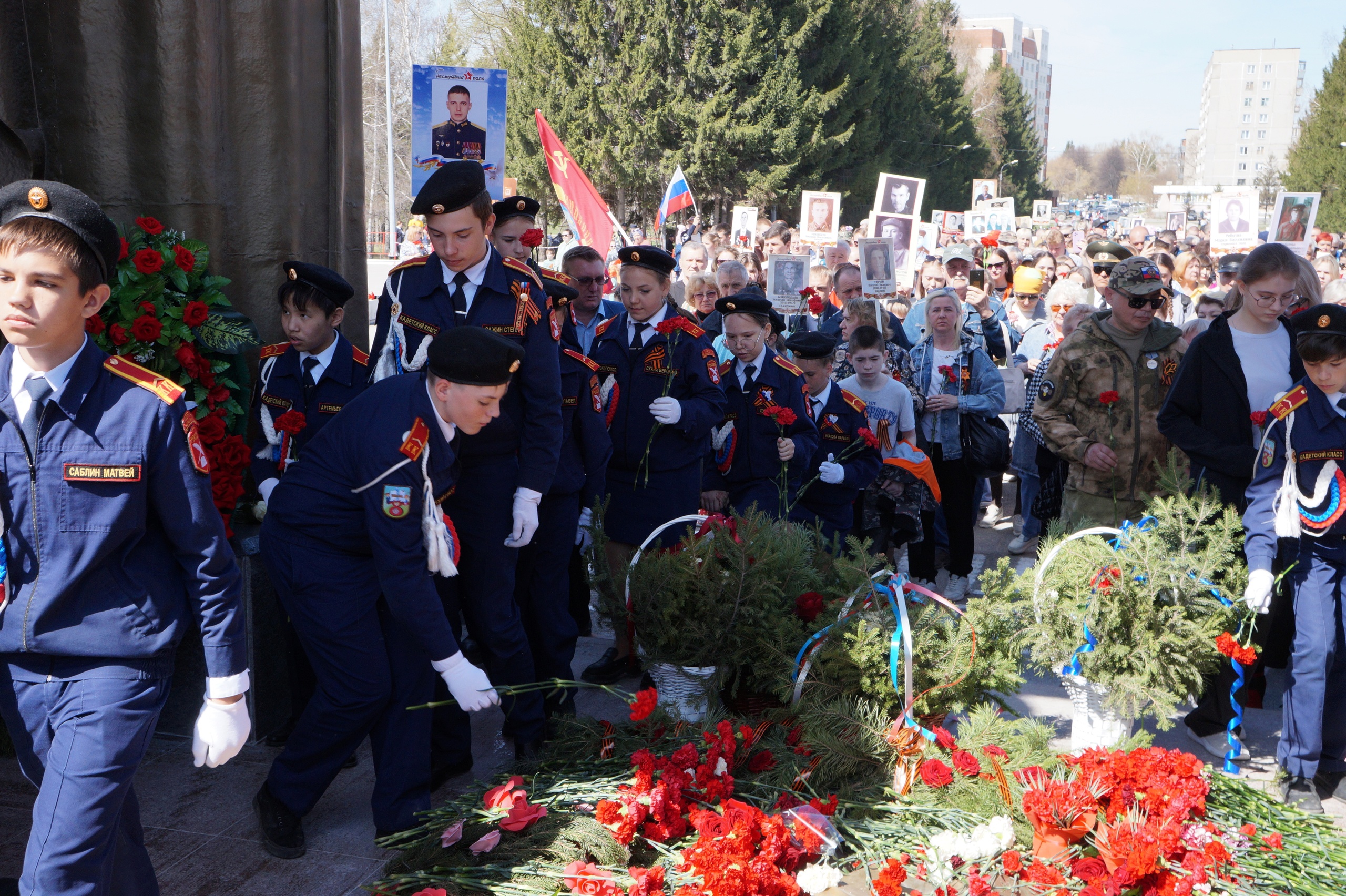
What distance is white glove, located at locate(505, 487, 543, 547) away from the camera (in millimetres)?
4262

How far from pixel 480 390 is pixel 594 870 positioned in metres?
1.45

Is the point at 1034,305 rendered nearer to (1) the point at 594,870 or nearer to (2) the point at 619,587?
A: (2) the point at 619,587

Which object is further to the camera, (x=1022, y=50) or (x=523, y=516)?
(x=1022, y=50)

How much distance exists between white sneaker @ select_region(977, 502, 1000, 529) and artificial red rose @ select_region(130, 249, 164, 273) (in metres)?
6.55

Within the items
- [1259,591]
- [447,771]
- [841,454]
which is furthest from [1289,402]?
[447,771]

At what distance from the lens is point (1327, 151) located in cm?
4756

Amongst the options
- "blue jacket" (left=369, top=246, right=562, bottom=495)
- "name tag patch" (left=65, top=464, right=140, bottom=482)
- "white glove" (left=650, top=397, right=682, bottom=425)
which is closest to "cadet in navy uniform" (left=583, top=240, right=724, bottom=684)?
"white glove" (left=650, top=397, right=682, bottom=425)

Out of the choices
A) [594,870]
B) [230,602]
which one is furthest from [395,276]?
[594,870]

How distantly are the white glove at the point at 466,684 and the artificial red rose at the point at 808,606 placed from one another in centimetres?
147

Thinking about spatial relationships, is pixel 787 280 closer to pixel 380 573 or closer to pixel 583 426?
pixel 583 426

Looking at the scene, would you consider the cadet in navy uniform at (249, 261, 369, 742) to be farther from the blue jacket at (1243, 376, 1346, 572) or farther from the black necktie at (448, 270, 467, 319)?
the blue jacket at (1243, 376, 1346, 572)

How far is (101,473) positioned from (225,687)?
1.93 feet

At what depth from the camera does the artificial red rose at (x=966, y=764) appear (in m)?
3.59

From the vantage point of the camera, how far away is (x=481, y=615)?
14.1 ft
